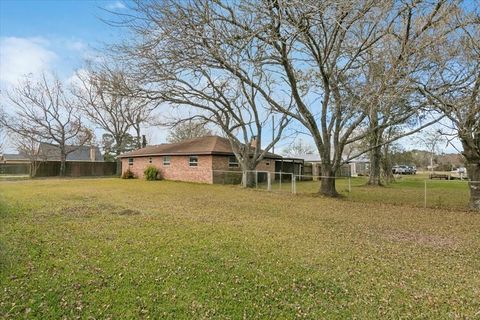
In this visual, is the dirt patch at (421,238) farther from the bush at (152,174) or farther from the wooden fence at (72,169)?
the wooden fence at (72,169)

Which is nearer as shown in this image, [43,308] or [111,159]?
[43,308]

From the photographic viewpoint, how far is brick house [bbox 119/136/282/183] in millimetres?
21219

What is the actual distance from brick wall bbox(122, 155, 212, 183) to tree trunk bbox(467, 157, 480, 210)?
558 inches

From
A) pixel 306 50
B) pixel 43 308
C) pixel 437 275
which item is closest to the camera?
pixel 43 308

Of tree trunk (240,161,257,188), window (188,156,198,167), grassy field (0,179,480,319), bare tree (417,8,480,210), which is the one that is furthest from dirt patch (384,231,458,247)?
window (188,156,198,167)

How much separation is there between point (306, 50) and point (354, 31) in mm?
1785

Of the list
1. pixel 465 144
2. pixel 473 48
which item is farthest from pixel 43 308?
pixel 465 144

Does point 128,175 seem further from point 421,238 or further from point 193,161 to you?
point 421,238

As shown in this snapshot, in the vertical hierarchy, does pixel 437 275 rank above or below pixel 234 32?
below

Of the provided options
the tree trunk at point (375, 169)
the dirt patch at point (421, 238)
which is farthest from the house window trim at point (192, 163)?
the dirt patch at point (421, 238)

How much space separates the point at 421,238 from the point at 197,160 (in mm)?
16821

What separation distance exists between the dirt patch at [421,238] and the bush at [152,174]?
19.6 m

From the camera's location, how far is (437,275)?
443 centimetres

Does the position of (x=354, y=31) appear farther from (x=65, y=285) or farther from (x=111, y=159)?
(x=111, y=159)
